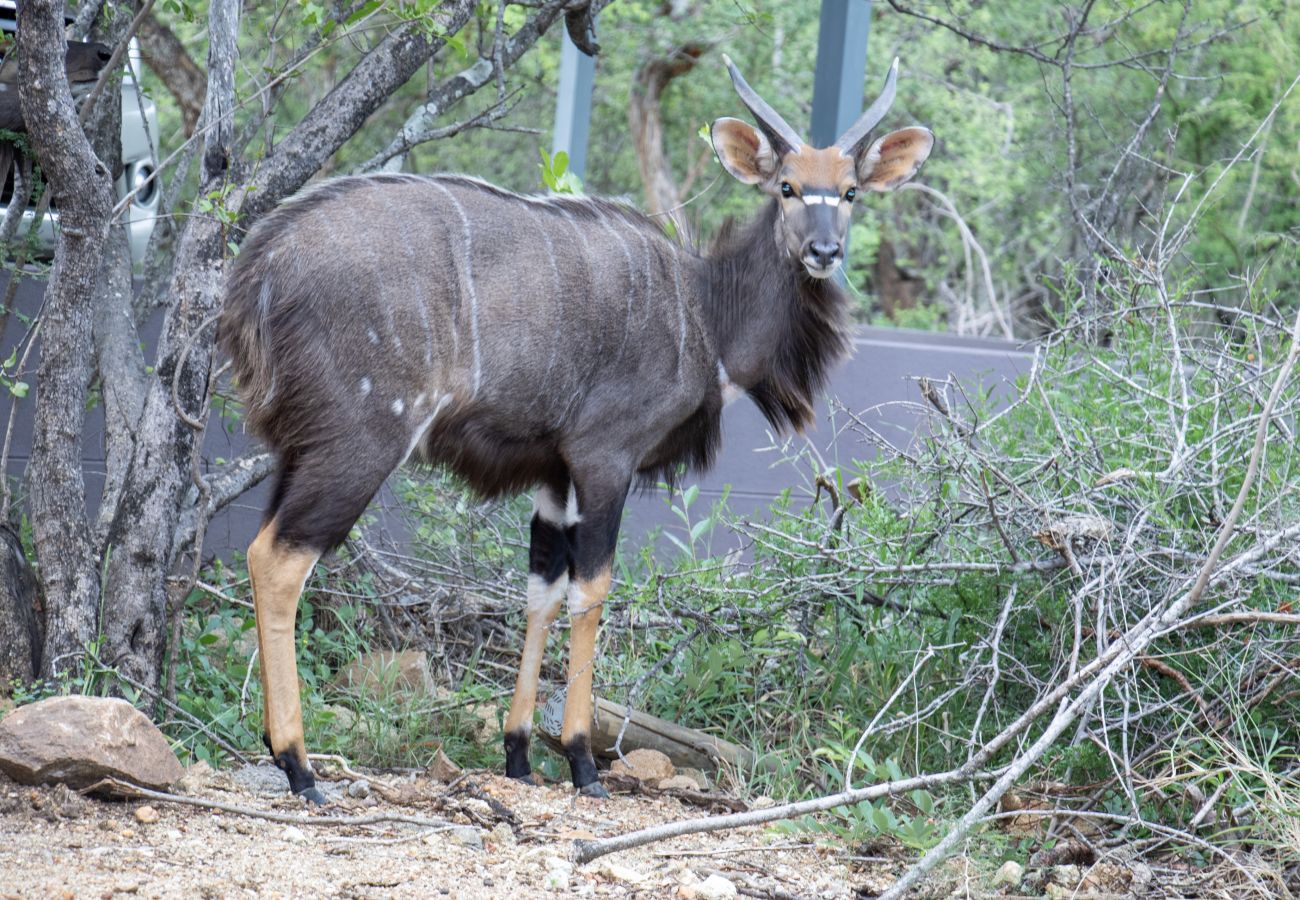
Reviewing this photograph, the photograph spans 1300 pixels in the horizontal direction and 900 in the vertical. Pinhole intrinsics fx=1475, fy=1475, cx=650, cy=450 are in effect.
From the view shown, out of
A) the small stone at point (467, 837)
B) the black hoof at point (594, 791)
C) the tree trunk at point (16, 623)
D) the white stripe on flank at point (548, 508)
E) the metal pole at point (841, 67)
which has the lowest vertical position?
the black hoof at point (594, 791)

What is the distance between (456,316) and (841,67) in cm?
343

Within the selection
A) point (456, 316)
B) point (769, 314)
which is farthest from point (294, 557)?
point (769, 314)

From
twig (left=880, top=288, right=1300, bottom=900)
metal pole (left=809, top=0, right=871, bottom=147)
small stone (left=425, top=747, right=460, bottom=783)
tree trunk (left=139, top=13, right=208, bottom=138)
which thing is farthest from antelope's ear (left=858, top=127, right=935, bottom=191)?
tree trunk (left=139, top=13, right=208, bottom=138)

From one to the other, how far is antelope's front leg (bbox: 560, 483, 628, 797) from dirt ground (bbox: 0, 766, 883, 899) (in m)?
0.20

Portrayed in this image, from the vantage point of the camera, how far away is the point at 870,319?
14.8 m

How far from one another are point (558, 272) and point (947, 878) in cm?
194

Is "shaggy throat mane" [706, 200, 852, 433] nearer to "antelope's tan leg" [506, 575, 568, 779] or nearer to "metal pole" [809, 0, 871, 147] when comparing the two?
"antelope's tan leg" [506, 575, 568, 779]

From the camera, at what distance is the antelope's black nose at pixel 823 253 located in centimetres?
429

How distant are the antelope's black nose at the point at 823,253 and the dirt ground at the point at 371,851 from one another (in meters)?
1.62

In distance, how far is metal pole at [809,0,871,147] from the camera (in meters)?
6.77

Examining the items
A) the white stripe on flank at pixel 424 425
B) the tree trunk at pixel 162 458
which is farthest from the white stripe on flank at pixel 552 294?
the tree trunk at pixel 162 458

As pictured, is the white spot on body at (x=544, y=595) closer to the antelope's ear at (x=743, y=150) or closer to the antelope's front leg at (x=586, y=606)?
the antelope's front leg at (x=586, y=606)

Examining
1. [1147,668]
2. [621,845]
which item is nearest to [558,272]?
[621,845]

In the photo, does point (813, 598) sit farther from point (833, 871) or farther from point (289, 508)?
point (289, 508)
